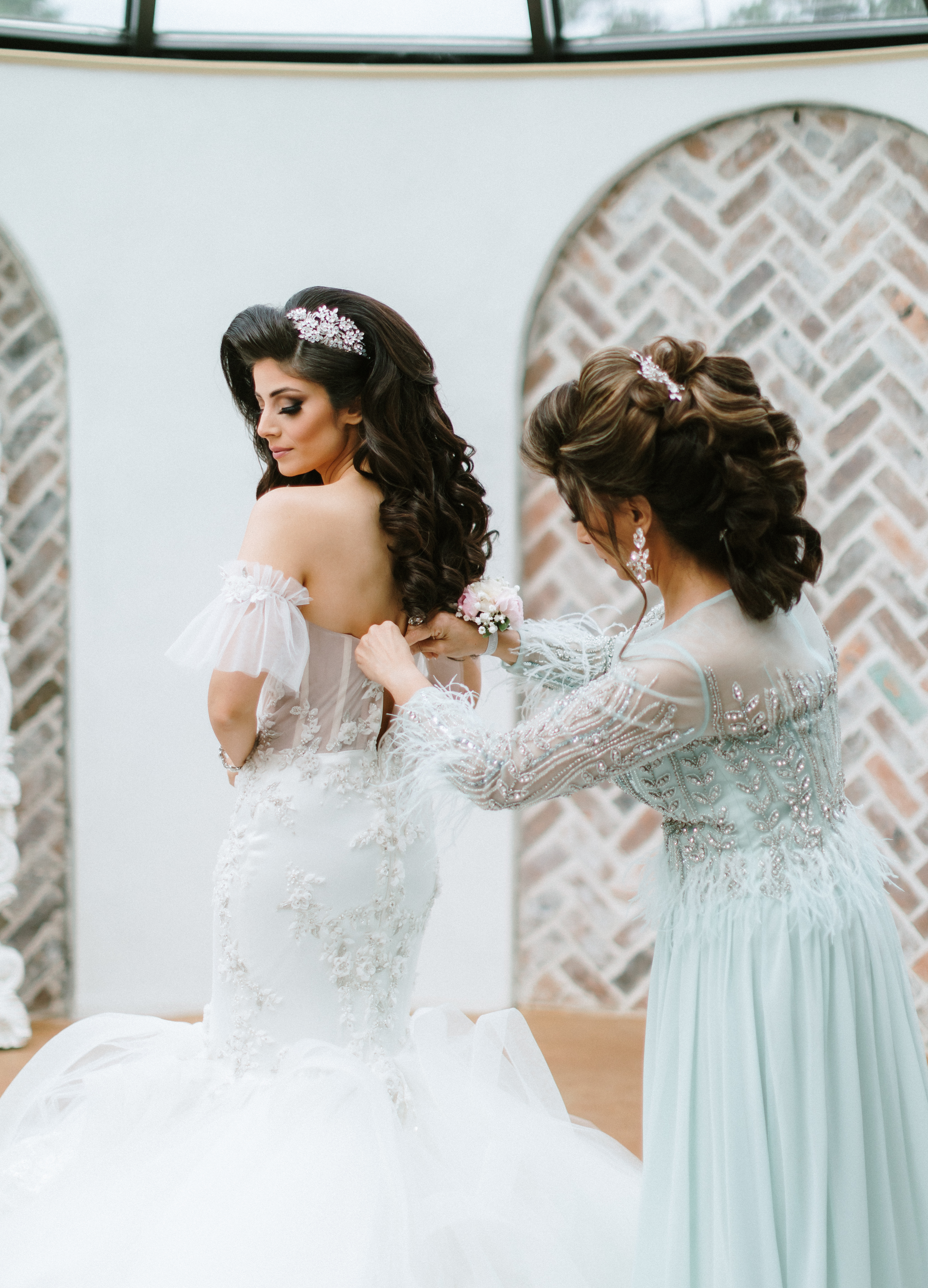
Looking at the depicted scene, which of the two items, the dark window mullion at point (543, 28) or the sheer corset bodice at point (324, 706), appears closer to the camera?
the sheer corset bodice at point (324, 706)

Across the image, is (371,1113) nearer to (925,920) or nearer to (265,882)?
(265,882)

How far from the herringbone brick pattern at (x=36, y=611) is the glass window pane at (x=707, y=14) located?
212cm

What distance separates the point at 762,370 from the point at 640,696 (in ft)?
8.65

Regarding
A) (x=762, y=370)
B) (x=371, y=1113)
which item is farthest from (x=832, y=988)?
(x=762, y=370)

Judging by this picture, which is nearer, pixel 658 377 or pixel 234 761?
pixel 658 377

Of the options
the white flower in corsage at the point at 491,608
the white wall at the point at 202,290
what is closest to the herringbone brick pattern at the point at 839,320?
the white wall at the point at 202,290

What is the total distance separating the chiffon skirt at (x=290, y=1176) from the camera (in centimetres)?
161

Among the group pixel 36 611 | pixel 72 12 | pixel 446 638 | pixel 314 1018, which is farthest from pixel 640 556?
pixel 72 12

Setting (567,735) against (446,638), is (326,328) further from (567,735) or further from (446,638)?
(567,735)

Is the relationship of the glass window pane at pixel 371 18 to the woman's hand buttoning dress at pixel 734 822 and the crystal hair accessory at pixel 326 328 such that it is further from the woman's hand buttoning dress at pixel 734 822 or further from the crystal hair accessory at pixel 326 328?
the woman's hand buttoning dress at pixel 734 822

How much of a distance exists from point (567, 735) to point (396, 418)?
0.67 metres

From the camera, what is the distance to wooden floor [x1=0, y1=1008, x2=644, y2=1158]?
10.4 feet

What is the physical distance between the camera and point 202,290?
12.5ft

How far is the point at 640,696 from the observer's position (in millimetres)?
1425
